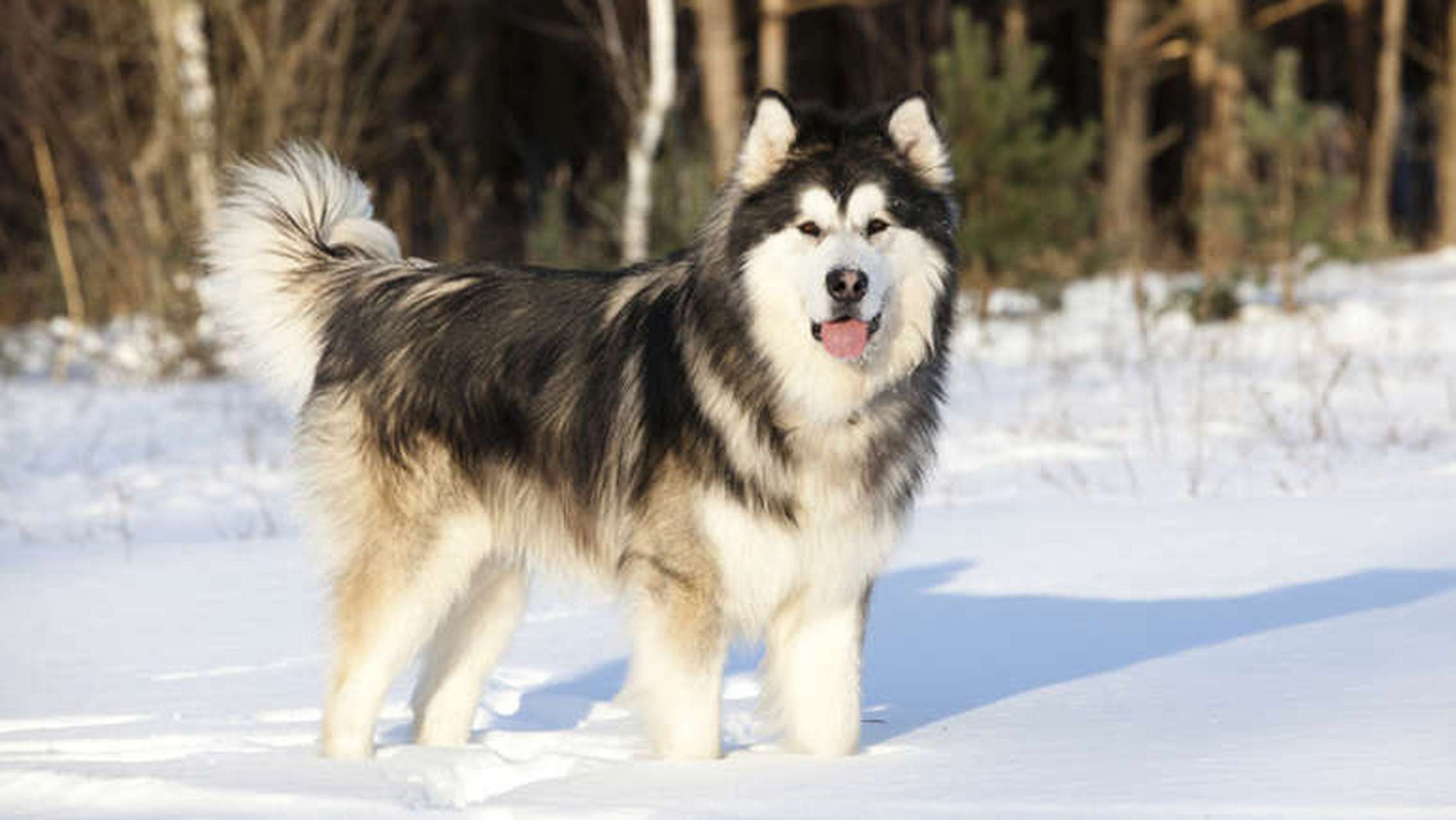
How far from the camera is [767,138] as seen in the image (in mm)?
3738

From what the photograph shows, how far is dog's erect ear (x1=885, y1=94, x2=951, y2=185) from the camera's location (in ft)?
12.4

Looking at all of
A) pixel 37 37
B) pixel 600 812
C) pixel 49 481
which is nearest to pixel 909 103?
pixel 600 812

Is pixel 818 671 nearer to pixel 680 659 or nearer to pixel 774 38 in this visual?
pixel 680 659

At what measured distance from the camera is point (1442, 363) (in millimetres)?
10250

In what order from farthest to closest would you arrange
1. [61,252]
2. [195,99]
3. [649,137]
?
[649,137] → [61,252] → [195,99]

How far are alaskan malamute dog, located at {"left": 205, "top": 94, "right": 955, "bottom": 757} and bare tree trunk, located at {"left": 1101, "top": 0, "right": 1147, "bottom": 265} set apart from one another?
12.1 m

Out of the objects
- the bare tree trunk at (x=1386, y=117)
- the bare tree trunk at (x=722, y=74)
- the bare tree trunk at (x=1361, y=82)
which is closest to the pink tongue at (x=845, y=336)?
the bare tree trunk at (x=722, y=74)

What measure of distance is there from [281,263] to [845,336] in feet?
5.08

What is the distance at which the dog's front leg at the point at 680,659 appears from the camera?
12.2 ft

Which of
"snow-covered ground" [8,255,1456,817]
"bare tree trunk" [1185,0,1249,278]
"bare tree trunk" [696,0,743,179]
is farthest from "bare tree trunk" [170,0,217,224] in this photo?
"bare tree trunk" [1185,0,1249,278]

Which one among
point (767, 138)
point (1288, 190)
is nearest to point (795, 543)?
point (767, 138)

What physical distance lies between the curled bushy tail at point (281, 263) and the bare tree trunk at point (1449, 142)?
16.6 m

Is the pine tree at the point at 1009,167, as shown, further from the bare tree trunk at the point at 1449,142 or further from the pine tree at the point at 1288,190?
the bare tree trunk at the point at 1449,142

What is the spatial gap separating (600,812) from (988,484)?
4634 mm
